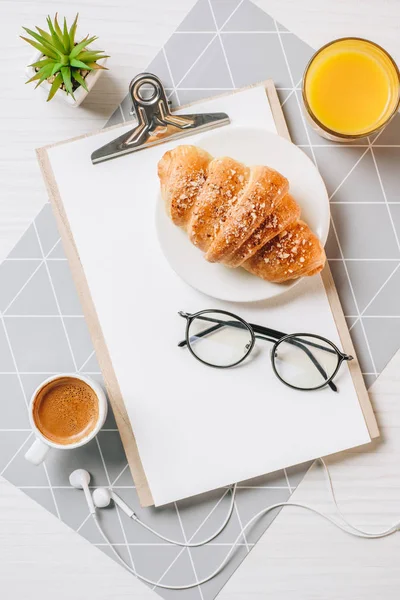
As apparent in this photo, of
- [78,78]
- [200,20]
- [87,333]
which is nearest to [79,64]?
[78,78]

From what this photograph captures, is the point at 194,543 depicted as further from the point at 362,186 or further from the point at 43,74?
the point at 43,74

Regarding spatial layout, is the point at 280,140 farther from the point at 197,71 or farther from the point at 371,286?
the point at 371,286

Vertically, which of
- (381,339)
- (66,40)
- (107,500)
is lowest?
(107,500)

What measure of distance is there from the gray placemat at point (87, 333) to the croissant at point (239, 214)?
0.17 meters

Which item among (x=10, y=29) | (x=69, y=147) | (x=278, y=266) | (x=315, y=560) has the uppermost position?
(x=10, y=29)

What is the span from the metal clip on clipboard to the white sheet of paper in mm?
40

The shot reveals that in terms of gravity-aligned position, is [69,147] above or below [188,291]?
above

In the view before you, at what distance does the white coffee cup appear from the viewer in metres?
1.17

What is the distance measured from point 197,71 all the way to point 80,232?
1.36ft

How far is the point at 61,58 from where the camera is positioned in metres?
1.14

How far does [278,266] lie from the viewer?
1115 millimetres

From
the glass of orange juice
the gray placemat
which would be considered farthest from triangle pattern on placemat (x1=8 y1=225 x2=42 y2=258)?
the glass of orange juice

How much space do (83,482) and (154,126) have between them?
0.74 m

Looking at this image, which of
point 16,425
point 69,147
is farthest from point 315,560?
point 69,147
